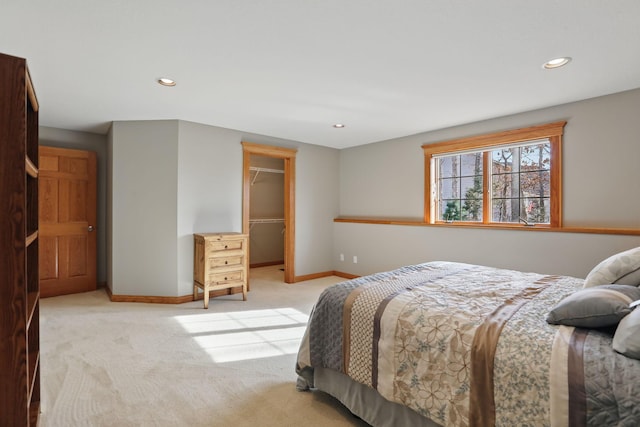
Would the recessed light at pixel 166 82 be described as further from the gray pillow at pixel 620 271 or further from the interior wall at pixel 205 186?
the gray pillow at pixel 620 271

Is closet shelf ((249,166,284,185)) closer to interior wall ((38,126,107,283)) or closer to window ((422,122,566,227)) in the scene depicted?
interior wall ((38,126,107,283))

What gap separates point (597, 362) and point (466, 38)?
198 centimetres

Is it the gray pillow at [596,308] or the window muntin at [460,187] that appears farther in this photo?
the window muntin at [460,187]

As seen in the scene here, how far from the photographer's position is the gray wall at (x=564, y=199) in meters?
3.16

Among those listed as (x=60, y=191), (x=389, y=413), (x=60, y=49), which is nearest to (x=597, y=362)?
(x=389, y=413)

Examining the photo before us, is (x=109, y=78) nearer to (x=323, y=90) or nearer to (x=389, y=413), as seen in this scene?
(x=323, y=90)

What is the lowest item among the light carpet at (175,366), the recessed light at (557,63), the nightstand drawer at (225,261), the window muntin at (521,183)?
the light carpet at (175,366)

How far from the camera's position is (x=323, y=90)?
10.3ft

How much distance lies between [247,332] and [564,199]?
3.63 meters

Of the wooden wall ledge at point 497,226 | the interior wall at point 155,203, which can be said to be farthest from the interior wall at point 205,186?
the wooden wall ledge at point 497,226

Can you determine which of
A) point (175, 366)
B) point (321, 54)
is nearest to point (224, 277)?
point (175, 366)

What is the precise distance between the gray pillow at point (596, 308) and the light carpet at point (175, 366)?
124cm

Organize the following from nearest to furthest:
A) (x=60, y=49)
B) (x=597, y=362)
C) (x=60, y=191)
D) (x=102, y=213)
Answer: (x=597, y=362) → (x=60, y=49) → (x=60, y=191) → (x=102, y=213)

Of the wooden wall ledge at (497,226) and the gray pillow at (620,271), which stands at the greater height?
the wooden wall ledge at (497,226)
